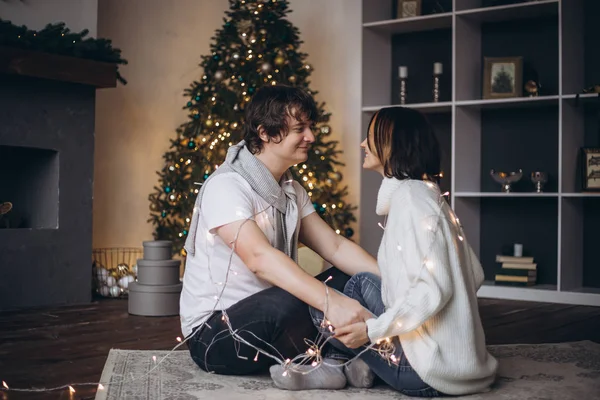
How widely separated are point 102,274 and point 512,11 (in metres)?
2.92

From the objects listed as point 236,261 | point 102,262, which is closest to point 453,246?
point 236,261

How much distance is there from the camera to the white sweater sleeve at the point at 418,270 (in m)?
1.85

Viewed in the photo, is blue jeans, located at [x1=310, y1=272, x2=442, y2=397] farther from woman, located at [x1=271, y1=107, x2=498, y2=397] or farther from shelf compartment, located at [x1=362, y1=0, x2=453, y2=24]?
shelf compartment, located at [x1=362, y1=0, x2=453, y2=24]

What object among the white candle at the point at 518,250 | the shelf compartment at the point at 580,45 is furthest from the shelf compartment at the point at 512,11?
the white candle at the point at 518,250

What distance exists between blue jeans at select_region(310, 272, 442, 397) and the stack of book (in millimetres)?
2698

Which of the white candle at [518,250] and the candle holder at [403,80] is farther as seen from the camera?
the candle holder at [403,80]

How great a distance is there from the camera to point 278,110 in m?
2.31

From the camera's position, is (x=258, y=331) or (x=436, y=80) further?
(x=436, y=80)

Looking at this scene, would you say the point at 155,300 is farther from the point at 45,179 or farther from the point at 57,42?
the point at 57,42

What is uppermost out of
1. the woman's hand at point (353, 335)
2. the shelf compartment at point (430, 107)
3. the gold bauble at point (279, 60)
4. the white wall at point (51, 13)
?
the white wall at point (51, 13)

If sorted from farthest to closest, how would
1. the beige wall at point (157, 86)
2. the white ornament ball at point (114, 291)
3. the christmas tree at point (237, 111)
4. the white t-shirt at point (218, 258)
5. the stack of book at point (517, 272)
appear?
the beige wall at point (157, 86), the christmas tree at point (237, 111), the stack of book at point (517, 272), the white ornament ball at point (114, 291), the white t-shirt at point (218, 258)

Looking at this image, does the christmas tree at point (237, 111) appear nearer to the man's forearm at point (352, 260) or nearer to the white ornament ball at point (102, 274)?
the white ornament ball at point (102, 274)

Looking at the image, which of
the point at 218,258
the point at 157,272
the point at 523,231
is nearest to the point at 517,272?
the point at 523,231

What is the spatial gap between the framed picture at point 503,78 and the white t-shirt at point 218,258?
113 inches
